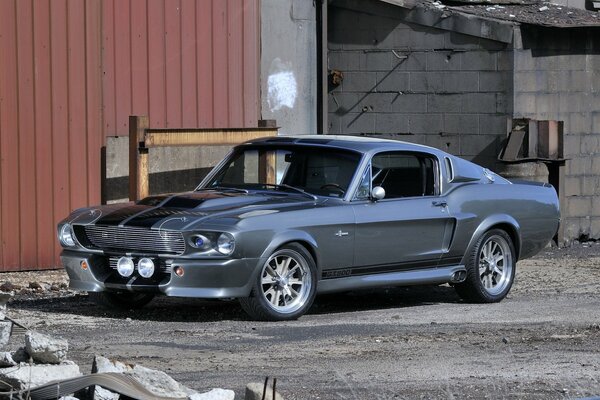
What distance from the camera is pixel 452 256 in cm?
1182

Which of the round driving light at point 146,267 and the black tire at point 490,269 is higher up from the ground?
the round driving light at point 146,267

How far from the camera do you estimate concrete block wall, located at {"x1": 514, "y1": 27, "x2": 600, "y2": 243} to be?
17.1m

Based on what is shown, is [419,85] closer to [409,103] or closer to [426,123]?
[409,103]

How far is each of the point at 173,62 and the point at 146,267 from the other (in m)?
5.32

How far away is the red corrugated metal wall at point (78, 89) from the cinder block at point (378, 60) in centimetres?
261

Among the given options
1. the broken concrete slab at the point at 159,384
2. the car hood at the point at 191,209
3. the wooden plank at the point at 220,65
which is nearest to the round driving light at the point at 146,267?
the car hood at the point at 191,209

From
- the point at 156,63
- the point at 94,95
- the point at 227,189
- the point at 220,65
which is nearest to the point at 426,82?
the point at 220,65

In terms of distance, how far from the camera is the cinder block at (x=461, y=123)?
17.1m

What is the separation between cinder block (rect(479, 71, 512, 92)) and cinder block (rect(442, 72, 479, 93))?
79 millimetres

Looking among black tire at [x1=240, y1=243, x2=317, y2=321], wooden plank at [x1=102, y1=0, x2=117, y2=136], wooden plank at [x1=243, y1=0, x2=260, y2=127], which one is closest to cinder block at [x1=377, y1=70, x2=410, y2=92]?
wooden plank at [x1=243, y1=0, x2=260, y2=127]

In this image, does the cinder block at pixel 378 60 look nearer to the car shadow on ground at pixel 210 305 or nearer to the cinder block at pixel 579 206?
the cinder block at pixel 579 206

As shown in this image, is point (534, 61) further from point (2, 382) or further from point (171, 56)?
point (2, 382)

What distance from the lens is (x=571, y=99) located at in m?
17.7

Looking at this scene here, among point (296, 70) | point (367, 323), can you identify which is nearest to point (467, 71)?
point (296, 70)
